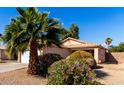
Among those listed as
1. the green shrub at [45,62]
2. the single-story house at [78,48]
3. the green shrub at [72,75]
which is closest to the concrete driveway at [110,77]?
the green shrub at [45,62]

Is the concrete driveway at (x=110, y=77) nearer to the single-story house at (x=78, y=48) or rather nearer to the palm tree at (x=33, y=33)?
the palm tree at (x=33, y=33)

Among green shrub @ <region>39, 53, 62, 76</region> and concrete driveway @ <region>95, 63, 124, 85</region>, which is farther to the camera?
green shrub @ <region>39, 53, 62, 76</region>

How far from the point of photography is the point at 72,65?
1128cm

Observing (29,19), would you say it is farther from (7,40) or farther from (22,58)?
(22,58)

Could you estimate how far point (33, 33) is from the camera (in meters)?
16.6

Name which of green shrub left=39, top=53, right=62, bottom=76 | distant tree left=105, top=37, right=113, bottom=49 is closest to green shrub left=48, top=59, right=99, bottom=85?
green shrub left=39, top=53, right=62, bottom=76

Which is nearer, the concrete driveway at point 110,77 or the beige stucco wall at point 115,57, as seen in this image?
the concrete driveway at point 110,77

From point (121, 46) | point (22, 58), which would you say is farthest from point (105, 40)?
point (22, 58)

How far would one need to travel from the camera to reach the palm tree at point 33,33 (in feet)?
55.0

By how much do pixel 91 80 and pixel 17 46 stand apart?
25.6 ft

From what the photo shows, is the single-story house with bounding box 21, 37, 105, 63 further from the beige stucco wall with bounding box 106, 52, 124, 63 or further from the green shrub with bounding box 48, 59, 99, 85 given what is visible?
the green shrub with bounding box 48, 59, 99, 85

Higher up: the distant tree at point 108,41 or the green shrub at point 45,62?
the distant tree at point 108,41

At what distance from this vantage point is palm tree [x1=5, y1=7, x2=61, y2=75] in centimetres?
1675
